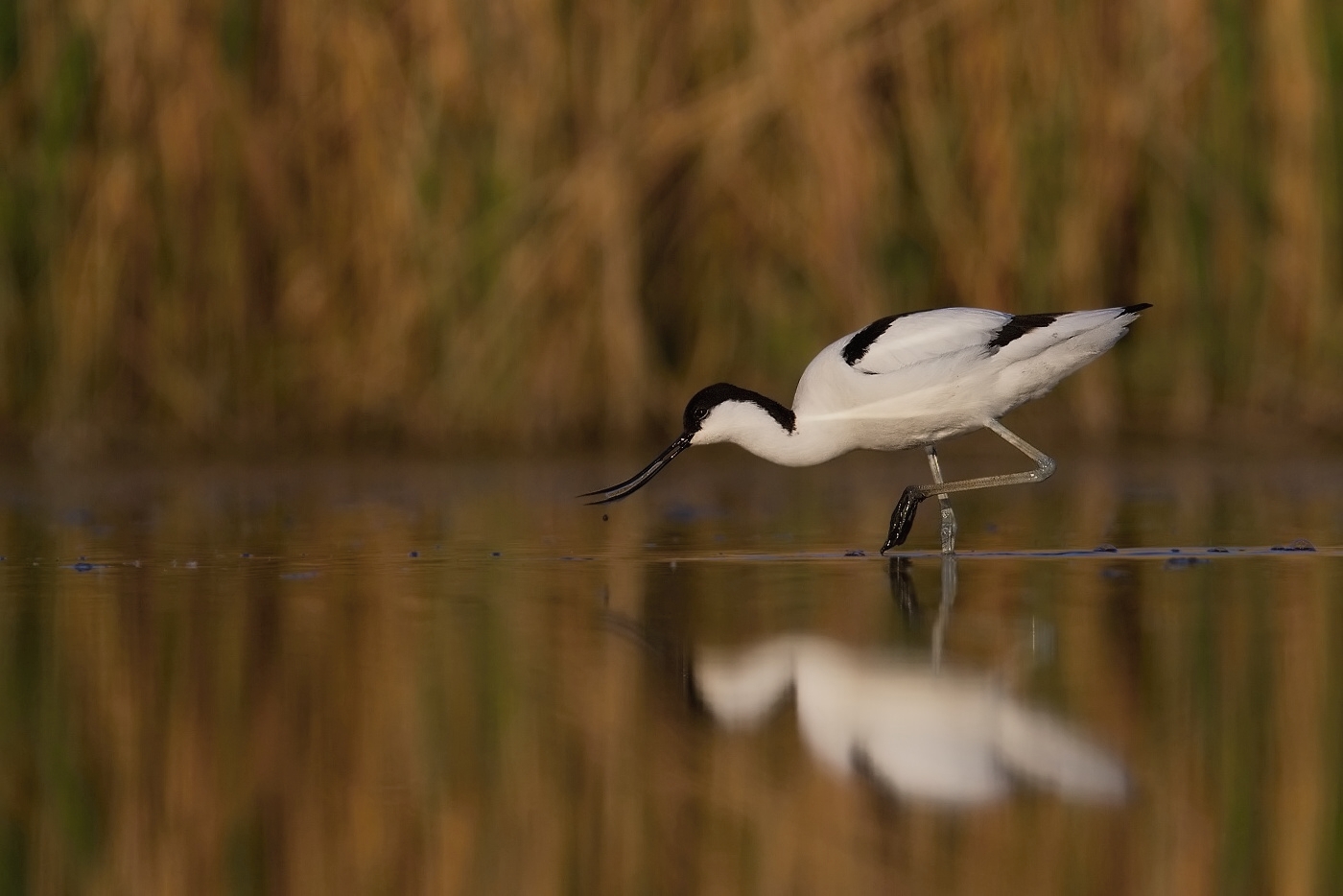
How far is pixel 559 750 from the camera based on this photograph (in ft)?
13.3

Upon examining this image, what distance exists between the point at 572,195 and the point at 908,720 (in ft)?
21.2

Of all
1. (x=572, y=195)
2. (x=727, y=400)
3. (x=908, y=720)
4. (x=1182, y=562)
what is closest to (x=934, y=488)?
(x=727, y=400)

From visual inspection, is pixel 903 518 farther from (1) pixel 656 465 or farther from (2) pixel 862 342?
(1) pixel 656 465

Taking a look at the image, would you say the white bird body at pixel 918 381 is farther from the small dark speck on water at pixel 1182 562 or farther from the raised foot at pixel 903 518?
the small dark speck on water at pixel 1182 562

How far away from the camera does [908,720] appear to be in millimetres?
4258

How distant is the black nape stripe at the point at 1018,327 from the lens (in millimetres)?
7441

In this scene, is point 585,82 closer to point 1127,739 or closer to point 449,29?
point 449,29

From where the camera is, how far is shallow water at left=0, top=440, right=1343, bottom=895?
3316mm

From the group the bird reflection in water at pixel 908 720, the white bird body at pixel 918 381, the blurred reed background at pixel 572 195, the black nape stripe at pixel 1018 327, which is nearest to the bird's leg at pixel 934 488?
the white bird body at pixel 918 381

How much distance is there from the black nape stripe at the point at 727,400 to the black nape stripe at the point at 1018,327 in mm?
685

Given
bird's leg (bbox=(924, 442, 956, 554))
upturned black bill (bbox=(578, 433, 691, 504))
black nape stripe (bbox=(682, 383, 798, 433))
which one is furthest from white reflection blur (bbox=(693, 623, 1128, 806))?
upturned black bill (bbox=(578, 433, 691, 504))

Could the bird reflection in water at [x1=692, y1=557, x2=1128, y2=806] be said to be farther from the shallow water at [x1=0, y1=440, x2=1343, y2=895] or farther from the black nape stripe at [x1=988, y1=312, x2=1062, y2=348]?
the black nape stripe at [x1=988, y1=312, x2=1062, y2=348]

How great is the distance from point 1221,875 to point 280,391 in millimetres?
7929

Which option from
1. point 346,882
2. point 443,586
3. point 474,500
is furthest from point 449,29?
point 346,882
